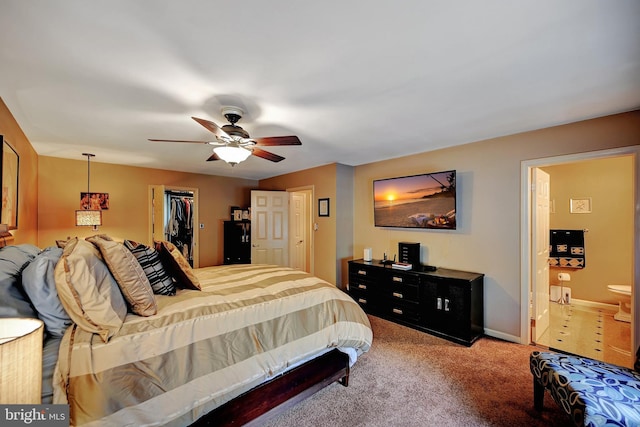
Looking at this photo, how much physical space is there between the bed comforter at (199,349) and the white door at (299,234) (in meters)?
3.94

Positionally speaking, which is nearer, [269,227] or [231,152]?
[231,152]

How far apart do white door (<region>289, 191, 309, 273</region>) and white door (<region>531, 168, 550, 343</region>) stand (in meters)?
4.25

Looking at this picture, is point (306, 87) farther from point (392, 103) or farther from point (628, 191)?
point (628, 191)

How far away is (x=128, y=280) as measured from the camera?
5.11 feet

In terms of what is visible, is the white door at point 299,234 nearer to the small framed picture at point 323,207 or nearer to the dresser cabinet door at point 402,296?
the small framed picture at point 323,207

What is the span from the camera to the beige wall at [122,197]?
4.07m

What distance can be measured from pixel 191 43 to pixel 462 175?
323 centimetres

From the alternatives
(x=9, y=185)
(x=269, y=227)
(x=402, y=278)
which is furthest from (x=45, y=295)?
(x=269, y=227)

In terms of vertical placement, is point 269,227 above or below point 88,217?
below

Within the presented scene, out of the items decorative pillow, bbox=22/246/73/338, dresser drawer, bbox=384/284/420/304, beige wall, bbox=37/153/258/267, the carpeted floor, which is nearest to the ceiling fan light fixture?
decorative pillow, bbox=22/246/73/338

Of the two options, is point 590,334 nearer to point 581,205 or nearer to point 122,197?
point 581,205

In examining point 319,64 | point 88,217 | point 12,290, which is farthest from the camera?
point 88,217

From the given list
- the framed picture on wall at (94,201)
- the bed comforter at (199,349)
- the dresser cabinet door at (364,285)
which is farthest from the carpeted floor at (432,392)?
the framed picture on wall at (94,201)

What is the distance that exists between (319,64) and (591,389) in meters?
→ 2.47
